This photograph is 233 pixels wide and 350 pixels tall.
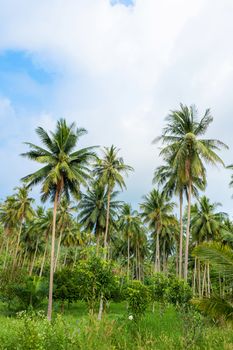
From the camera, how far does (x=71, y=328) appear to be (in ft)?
24.8

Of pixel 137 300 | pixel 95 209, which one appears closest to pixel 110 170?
pixel 95 209

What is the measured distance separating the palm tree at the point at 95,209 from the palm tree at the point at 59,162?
526 inches

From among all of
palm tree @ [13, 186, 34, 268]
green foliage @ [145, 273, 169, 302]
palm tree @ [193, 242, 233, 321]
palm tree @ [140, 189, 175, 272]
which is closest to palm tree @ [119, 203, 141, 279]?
palm tree @ [140, 189, 175, 272]

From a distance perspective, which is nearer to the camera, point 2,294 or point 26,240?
point 2,294

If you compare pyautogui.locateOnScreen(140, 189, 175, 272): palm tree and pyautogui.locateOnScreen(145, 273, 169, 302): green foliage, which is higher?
pyautogui.locateOnScreen(140, 189, 175, 272): palm tree

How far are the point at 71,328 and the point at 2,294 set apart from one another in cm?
2700

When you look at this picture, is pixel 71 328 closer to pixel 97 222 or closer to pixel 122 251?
pixel 97 222

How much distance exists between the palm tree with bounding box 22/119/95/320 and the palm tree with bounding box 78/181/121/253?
13.4 metres

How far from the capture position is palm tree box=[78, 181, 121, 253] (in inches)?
1793

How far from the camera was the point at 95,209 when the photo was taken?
45.8 metres

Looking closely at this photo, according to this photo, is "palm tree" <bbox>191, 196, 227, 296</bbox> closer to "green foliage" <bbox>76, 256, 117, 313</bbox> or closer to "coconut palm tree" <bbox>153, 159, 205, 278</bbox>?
"coconut palm tree" <bbox>153, 159, 205, 278</bbox>

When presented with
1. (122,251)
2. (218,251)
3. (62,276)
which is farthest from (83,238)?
(218,251)

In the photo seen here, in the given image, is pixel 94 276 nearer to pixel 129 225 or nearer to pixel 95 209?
pixel 95 209

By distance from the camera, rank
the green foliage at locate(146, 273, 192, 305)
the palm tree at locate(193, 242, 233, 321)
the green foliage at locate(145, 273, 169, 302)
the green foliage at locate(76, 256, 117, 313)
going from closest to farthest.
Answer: the palm tree at locate(193, 242, 233, 321), the green foliage at locate(76, 256, 117, 313), the green foliage at locate(146, 273, 192, 305), the green foliage at locate(145, 273, 169, 302)
